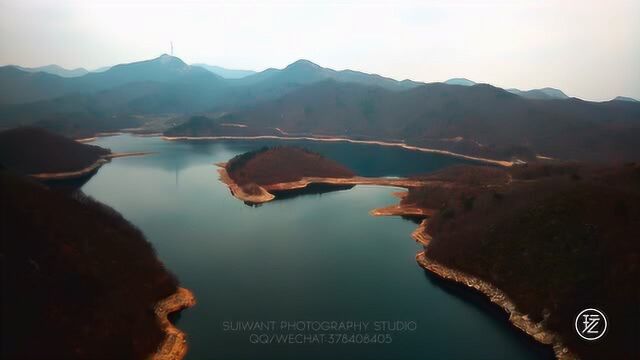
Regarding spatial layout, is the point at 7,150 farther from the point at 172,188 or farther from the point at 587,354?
the point at 587,354

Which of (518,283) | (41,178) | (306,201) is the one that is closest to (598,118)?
(306,201)

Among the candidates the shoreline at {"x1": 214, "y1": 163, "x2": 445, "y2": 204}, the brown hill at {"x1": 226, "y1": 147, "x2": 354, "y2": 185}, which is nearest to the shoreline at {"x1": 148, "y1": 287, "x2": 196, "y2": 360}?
the shoreline at {"x1": 214, "y1": 163, "x2": 445, "y2": 204}

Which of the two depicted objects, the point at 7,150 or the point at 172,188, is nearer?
the point at 172,188

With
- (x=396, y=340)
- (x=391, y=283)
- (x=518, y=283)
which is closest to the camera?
(x=396, y=340)

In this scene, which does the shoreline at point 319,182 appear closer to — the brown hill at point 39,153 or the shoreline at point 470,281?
the shoreline at point 470,281

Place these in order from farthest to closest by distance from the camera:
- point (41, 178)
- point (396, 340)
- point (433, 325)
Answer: point (41, 178), point (433, 325), point (396, 340)

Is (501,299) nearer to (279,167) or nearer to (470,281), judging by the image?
(470,281)

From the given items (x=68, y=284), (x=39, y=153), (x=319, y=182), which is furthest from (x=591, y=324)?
(x=39, y=153)

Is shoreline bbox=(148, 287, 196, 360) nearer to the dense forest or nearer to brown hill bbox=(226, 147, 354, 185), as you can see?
the dense forest
